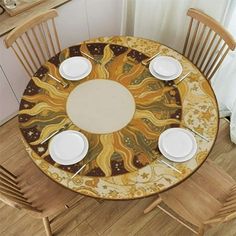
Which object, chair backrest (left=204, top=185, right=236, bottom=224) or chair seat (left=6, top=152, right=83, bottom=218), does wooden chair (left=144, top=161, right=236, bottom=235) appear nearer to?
chair backrest (left=204, top=185, right=236, bottom=224)

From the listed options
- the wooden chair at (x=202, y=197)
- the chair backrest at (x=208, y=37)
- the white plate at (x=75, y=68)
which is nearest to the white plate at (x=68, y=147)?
the white plate at (x=75, y=68)

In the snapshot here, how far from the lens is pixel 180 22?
212cm

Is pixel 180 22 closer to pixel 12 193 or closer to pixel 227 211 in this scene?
pixel 227 211

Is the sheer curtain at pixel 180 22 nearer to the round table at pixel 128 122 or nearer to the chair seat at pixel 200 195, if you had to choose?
the round table at pixel 128 122

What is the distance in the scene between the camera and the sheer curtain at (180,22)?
6.31 feet

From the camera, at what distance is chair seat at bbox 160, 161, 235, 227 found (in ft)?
5.11

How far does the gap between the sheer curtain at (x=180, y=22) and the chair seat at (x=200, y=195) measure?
700 mm

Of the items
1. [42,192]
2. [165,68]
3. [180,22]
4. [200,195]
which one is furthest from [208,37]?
[42,192]

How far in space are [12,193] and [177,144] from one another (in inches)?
34.8

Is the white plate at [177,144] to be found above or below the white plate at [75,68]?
below

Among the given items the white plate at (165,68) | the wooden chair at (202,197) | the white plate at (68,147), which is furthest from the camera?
the white plate at (165,68)

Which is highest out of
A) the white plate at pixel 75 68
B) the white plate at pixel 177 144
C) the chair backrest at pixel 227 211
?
the white plate at pixel 75 68

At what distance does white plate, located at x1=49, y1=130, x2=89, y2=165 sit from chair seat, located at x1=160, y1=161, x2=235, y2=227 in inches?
20.9

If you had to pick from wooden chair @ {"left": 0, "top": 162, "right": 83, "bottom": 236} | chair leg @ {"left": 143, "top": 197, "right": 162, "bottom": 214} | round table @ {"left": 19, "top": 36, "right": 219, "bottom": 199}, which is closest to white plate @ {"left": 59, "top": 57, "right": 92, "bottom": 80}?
round table @ {"left": 19, "top": 36, "right": 219, "bottom": 199}
